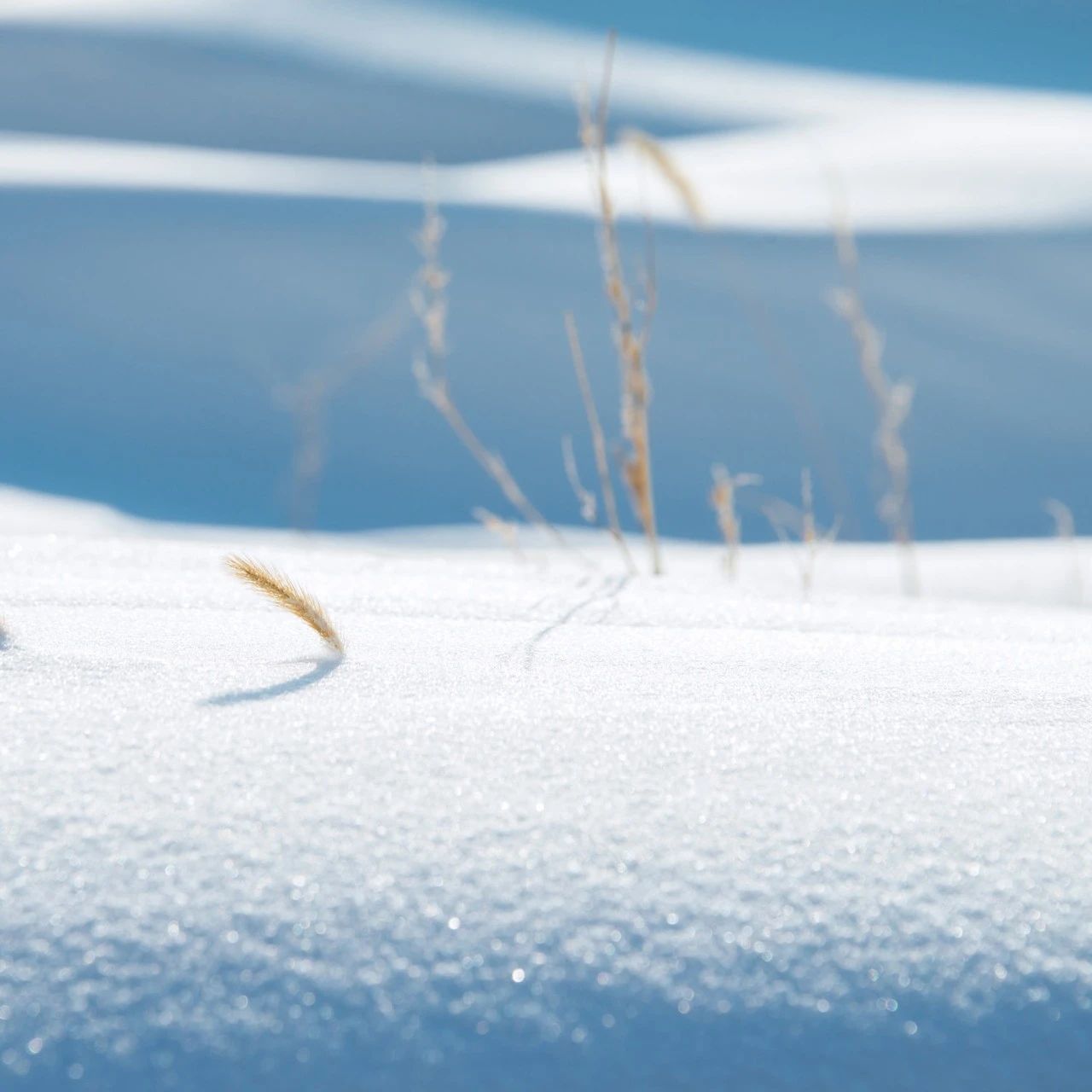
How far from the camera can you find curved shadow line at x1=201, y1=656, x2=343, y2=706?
88 centimetres

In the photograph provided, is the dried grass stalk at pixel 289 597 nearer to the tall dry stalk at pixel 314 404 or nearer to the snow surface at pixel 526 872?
the snow surface at pixel 526 872

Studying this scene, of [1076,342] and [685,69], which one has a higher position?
[685,69]

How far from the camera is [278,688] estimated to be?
92 cm

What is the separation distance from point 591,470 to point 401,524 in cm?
50

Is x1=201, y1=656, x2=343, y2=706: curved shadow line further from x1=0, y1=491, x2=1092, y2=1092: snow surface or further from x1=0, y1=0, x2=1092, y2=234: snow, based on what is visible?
x1=0, y1=0, x2=1092, y2=234: snow

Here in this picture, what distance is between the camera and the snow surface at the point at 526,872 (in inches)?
22.7

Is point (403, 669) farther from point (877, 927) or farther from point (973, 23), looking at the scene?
point (973, 23)

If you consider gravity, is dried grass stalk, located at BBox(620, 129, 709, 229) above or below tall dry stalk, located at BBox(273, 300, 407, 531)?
below

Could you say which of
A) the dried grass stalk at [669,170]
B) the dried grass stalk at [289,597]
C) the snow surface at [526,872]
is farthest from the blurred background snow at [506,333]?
the snow surface at [526,872]

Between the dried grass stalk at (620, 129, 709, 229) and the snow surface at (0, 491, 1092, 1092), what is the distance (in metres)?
0.73

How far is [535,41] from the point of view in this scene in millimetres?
8984

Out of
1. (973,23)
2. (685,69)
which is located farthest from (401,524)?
(973,23)

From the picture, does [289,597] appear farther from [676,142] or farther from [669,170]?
[676,142]

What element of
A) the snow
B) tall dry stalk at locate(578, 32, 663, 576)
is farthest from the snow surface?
the snow
